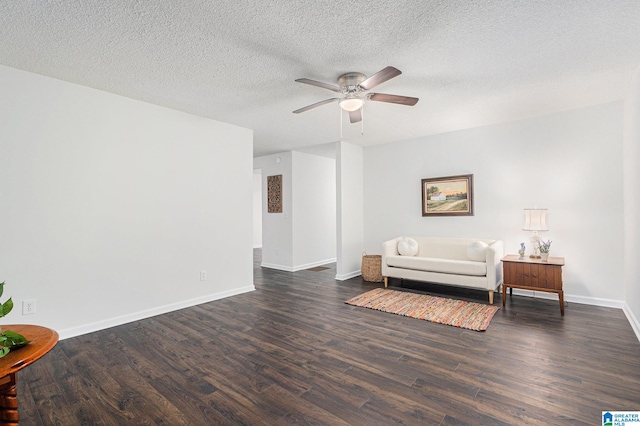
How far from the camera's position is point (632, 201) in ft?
10.4

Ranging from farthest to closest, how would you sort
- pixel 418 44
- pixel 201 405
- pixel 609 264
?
pixel 609 264
pixel 418 44
pixel 201 405

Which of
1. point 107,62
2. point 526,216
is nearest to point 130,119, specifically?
point 107,62

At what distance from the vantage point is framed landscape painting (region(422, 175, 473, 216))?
4895 millimetres

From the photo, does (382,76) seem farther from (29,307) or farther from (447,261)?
(29,307)

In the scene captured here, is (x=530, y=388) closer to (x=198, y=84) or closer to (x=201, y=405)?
(x=201, y=405)

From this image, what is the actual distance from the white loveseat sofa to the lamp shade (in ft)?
1.58

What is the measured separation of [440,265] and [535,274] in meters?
1.12

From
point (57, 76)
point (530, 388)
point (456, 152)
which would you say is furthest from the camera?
point (456, 152)

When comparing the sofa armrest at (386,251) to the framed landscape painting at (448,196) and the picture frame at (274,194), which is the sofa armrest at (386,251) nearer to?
the framed landscape painting at (448,196)

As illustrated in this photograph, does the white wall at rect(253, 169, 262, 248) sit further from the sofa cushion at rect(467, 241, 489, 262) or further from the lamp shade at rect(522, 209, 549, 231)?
the lamp shade at rect(522, 209, 549, 231)

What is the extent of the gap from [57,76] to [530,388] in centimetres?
469

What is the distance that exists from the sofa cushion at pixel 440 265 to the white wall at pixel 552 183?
80cm

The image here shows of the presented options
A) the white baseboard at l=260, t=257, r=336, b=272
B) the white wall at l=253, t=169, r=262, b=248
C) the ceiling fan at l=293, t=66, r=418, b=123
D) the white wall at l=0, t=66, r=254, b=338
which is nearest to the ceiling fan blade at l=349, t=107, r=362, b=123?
the ceiling fan at l=293, t=66, r=418, b=123

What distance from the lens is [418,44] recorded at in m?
2.37
